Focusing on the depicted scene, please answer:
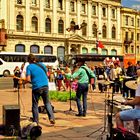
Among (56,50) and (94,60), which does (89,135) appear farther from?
Answer: (56,50)

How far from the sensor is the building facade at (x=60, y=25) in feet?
189

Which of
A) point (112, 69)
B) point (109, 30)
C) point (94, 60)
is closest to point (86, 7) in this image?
point (109, 30)

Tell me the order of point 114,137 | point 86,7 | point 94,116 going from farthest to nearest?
point 86,7 < point 94,116 < point 114,137

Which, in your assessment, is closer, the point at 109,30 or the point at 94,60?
the point at 94,60

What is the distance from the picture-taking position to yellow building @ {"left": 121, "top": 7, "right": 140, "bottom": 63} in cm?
7644

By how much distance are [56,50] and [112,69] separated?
41.1 m

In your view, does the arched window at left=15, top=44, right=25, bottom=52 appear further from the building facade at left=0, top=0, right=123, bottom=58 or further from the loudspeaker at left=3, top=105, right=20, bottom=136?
the loudspeaker at left=3, top=105, right=20, bottom=136

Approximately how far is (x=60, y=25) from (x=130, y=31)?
1881cm

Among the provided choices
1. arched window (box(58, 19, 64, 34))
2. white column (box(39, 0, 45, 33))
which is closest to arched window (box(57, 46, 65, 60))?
arched window (box(58, 19, 64, 34))

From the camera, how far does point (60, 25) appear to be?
6431cm

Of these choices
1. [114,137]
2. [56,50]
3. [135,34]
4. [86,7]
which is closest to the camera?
[114,137]

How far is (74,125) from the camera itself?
10273 mm

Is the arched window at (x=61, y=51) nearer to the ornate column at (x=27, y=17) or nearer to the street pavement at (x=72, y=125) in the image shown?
the ornate column at (x=27, y=17)

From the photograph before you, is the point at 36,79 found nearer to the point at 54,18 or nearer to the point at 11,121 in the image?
the point at 11,121
